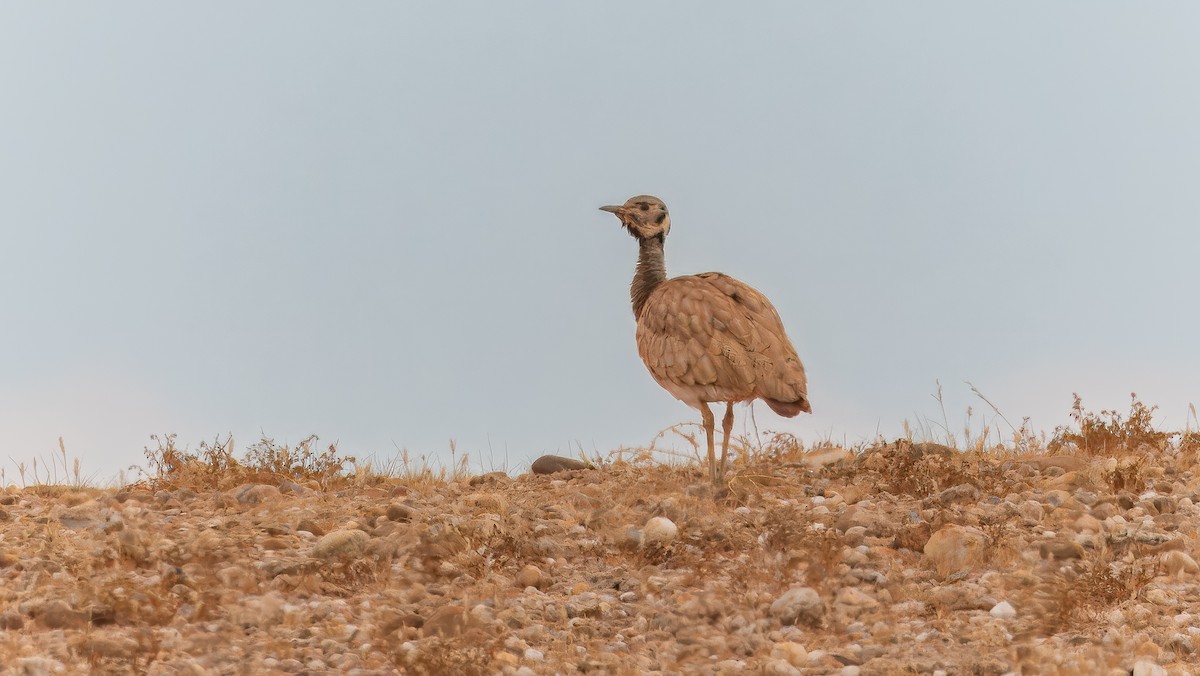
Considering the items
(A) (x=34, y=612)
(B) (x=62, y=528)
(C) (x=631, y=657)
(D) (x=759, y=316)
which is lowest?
(C) (x=631, y=657)

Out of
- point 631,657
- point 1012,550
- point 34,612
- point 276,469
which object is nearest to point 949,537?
point 1012,550

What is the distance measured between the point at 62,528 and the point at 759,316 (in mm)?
5397

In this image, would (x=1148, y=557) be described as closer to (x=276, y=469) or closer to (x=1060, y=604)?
(x=1060, y=604)

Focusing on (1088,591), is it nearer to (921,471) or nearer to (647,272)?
(921,471)

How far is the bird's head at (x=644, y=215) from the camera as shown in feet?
33.4

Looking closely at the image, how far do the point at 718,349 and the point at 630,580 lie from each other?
7.62 ft

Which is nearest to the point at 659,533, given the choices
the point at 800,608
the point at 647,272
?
the point at 800,608

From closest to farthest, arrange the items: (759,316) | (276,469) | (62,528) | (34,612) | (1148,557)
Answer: (34,612), (1148,557), (62,528), (759,316), (276,469)

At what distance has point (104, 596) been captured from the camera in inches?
238

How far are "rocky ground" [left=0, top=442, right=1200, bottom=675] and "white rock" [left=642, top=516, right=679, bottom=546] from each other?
15 millimetres

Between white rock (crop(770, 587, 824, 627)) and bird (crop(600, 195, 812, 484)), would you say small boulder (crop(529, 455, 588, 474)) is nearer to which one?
bird (crop(600, 195, 812, 484))

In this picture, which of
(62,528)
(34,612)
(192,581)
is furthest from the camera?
(62,528)

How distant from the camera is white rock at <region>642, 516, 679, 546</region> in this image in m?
7.12

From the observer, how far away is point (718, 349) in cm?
841
